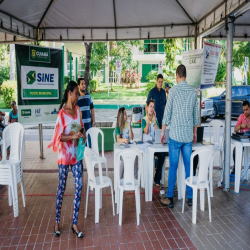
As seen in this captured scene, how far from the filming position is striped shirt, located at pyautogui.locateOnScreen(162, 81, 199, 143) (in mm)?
4508

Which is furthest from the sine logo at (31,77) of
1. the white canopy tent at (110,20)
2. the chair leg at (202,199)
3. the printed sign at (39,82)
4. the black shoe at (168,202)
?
the chair leg at (202,199)

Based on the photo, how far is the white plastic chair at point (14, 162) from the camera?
435 centimetres

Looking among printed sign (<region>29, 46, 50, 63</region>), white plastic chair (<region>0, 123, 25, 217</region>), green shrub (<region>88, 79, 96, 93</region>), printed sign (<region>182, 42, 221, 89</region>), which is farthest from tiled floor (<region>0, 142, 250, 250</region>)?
green shrub (<region>88, 79, 96, 93</region>)

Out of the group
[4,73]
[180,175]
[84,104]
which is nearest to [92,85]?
[4,73]

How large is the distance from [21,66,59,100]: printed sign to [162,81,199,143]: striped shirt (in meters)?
3.67

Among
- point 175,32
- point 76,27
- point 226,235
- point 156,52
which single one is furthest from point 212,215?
point 156,52

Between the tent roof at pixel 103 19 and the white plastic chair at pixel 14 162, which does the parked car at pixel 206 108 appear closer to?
the tent roof at pixel 103 19

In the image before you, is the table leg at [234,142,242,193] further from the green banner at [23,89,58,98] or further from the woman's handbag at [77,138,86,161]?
the green banner at [23,89,58,98]

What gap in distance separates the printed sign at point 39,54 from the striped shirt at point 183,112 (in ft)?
12.2

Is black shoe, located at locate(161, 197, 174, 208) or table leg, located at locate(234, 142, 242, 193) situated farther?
table leg, located at locate(234, 142, 242, 193)

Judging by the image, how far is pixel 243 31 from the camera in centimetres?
712

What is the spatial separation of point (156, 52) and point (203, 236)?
30.7 meters

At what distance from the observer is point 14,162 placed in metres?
4.60

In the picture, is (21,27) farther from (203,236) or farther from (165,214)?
(203,236)
